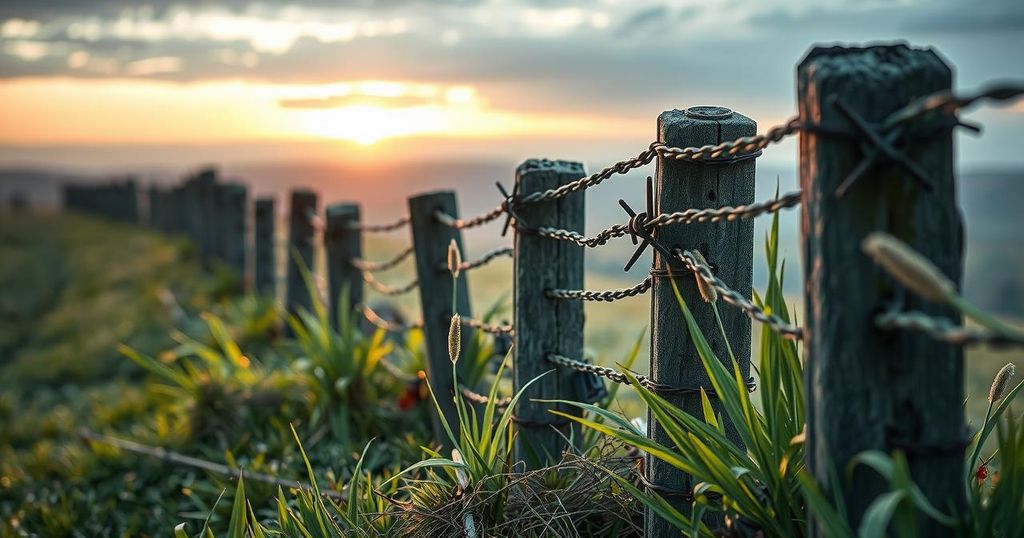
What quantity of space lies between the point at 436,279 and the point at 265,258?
5.07 metres

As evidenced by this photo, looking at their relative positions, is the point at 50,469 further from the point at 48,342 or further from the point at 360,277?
the point at 48,342

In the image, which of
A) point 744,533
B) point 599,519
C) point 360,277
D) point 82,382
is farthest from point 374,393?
point 82,382

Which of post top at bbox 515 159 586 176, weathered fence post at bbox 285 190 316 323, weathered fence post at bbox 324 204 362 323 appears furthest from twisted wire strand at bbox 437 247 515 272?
weathered fence post at bbox 285 190 316 323

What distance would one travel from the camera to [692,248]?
103 inches

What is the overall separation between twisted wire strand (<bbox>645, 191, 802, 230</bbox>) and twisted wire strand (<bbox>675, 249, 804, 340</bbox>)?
0.12m

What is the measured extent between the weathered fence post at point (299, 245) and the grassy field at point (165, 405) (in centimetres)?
33

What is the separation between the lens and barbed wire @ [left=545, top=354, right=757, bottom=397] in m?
2.71

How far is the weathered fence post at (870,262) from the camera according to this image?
1.84 m

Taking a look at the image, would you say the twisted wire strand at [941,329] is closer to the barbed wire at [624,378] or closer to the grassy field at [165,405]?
the barbed wire at [624,378]

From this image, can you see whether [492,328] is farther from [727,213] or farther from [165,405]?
[165,405]

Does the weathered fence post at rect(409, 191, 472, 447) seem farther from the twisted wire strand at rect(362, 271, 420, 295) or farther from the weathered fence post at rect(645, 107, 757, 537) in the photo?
the weathered fence post at rect(645, 107, 757, 537)

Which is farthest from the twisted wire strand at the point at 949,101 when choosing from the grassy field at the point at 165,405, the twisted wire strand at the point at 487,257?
the twisted wire strand at the point at 487,257

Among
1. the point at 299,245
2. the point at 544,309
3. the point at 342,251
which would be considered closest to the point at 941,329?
the point at 544,309

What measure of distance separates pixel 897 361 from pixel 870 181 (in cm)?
38
